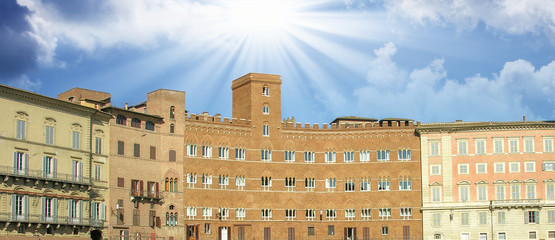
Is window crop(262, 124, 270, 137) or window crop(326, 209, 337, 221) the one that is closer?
window crop(326, 209, 337, 221)

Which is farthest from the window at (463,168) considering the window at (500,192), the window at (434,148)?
the window at (500,192)

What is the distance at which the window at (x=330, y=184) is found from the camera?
354 feet

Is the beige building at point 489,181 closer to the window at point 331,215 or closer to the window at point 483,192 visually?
the window at point 483,192

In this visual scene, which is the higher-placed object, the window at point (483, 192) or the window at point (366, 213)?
the window at point (483, 192)

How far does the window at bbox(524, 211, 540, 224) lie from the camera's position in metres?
101

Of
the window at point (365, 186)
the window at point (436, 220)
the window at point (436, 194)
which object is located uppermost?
the window at point (365, 186)

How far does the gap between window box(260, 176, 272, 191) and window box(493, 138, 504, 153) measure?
29040 millimetres

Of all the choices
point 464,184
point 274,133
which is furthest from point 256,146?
point 464,184

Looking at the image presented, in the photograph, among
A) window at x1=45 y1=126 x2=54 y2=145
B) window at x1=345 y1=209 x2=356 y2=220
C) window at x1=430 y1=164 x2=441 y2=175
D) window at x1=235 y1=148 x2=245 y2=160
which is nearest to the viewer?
window at x1=45 y1=126 x2=54 y2=145

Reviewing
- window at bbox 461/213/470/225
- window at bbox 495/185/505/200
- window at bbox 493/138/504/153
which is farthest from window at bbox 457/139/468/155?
window at bbox 461/213/470/225

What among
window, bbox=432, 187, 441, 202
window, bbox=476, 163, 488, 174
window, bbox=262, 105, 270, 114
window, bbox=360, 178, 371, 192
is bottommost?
window, bbox=432, 187, 441, 202

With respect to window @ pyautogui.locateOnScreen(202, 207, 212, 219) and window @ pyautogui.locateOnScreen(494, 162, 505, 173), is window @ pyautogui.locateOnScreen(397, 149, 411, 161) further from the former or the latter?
window @ pyautogui.locateOnScreen(202, 207, 212, 219)

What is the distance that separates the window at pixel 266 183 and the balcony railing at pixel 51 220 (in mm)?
23300

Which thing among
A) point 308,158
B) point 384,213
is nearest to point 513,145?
point 384,213
